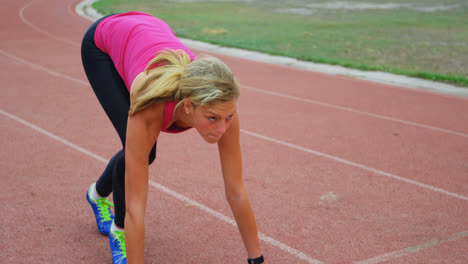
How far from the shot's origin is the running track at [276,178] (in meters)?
3.59

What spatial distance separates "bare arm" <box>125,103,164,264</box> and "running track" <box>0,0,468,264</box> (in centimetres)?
100

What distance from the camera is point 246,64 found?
11.6 m

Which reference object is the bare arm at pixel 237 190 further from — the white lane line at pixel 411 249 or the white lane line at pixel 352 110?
the white lane line at pixel 352 110

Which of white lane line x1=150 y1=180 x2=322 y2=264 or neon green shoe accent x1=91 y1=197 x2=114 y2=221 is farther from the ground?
neon green shoe accent x1=91 y1=197 x2=114 y2=221

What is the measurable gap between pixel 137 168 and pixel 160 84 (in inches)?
16.6

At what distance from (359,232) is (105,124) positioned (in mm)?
3844

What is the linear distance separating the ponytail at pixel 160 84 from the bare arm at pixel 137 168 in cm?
6

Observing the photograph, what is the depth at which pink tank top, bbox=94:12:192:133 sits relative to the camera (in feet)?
8.48

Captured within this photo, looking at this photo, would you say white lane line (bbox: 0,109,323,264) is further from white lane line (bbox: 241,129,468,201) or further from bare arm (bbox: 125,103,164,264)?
white lane line (bbox: 241,129,468,201)

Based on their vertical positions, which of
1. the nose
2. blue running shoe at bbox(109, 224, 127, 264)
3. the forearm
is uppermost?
the nose

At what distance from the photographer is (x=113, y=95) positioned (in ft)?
9.41

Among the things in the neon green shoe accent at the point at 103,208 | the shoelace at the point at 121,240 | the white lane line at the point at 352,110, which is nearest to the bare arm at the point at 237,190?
the shoelace at the point at 121,240

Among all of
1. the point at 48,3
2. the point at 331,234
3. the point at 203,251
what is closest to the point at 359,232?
the point at 331,234

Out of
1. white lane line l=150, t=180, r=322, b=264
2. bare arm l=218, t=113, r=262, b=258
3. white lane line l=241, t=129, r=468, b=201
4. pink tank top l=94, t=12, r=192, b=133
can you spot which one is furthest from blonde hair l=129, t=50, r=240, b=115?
white lane line l=241, t=129, r=468, b=201
